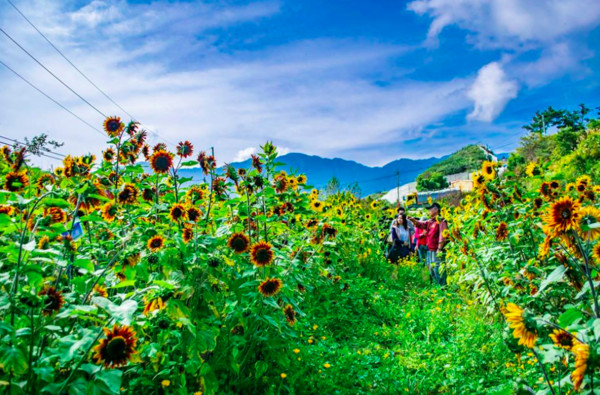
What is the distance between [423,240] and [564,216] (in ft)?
19.2

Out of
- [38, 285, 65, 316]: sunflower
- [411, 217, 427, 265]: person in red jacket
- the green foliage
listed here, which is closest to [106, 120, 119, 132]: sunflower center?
[38, 285, 65, 316]: sunflower

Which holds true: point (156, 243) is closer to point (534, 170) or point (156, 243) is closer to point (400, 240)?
point (534, 170)

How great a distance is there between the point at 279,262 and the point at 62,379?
1292mm

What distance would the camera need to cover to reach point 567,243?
156 cm

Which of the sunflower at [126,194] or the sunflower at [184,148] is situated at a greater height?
the sunflower at [184,148]

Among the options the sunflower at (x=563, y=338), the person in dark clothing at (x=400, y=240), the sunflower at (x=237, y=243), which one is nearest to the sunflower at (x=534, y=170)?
the sunflower at (x=563, y=338)

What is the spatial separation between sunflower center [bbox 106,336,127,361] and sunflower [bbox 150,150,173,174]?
149 cm

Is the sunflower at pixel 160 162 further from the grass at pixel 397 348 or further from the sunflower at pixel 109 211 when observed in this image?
the grass at pixel 397 348

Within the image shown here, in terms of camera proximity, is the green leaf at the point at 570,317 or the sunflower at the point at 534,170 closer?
the green leaf at the point at 570,317

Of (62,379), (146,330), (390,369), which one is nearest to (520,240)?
(390,369)

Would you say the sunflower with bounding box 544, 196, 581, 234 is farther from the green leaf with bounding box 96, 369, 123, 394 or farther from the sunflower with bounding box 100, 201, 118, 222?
the sunflower with bounding box 100, 201, 118, 222

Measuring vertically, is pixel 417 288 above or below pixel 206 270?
below

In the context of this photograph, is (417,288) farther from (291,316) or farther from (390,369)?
(291,316)

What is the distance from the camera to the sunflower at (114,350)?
4.12ft
